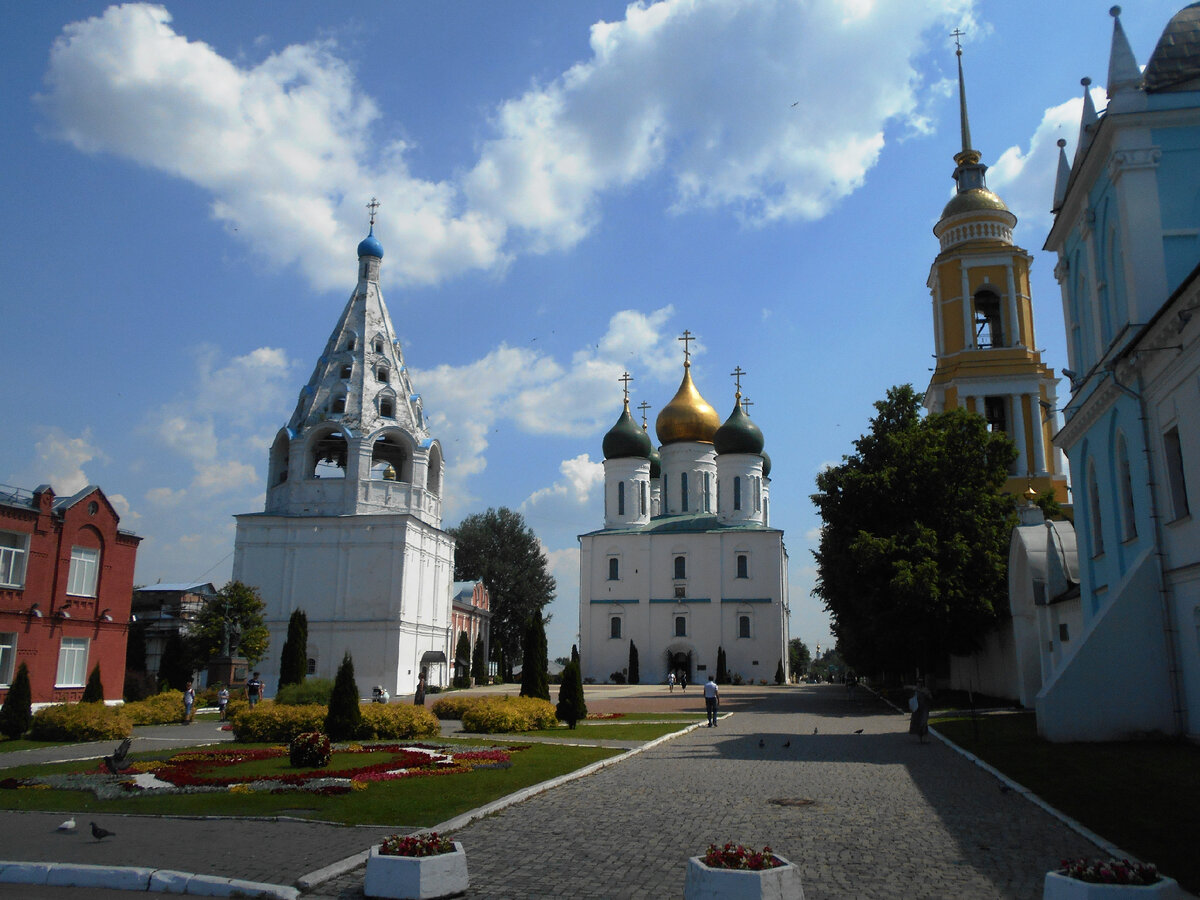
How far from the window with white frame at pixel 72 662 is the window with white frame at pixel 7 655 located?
1539 millimetres

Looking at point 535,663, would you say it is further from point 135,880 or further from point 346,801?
point 135,880

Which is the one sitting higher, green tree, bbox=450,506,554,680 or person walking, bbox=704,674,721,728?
green tree, bbox=450,506,554,680

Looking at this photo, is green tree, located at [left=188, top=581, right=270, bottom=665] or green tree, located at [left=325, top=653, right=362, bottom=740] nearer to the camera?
green tree, located at [left=325, top=653, right=362, bottom=740]

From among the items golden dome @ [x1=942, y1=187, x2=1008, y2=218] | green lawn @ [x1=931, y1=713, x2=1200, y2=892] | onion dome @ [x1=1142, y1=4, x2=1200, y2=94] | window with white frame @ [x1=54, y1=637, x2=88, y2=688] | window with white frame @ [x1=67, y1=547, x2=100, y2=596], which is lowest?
green lawn @ [x1=931, y1=713, x2=1200, y2=892]

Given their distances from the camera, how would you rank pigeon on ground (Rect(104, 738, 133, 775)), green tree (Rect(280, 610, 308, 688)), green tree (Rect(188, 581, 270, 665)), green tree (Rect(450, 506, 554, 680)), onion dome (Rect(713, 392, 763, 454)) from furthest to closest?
green tree (Rect(450, 506, 554, 680)), onion dome (Rect(713, 392, 763, 454)), green tree (Rect(188, 581, 270, 665)), green tree (Rect(280, 610, 308, 688)), pigeon on ground (Rect(104, 738, 133, 775))

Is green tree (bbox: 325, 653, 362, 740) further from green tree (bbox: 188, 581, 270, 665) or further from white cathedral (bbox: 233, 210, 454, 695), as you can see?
white cathedral (bbox: 233, 210, 454, 695)

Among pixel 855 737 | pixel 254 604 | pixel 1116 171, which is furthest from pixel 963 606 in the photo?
pixel 254 604

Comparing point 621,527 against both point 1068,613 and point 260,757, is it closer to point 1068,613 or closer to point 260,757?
point 1068,613

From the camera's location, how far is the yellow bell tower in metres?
36.6

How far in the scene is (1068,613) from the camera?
70.3ft

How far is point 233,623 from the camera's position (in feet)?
116

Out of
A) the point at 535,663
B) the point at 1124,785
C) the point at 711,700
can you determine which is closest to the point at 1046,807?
the point at 1124,785

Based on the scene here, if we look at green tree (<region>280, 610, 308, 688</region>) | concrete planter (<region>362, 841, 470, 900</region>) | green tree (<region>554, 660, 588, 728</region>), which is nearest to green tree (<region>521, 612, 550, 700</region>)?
green tree (<region>554, 660, 588, 728</region>)

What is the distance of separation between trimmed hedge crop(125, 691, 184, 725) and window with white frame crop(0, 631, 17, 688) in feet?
9.53
